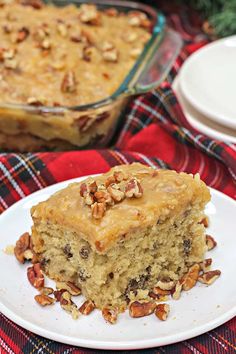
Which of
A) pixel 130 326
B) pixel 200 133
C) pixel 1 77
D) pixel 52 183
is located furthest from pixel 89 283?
pixel 1 77

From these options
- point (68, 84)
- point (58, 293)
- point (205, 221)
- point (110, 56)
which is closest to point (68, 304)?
point (58, 293)

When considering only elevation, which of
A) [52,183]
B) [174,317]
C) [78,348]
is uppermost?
[174,317]

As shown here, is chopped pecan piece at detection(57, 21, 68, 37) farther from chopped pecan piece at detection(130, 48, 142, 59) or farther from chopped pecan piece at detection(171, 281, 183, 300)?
chopped pecan piece at detection(171, 281, 183, 300)

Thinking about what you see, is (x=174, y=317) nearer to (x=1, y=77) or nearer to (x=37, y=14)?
(x=1, y=77)

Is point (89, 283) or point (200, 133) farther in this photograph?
point (200, 133)

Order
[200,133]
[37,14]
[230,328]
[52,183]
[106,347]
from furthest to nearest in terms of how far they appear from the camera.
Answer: [37,14] < [200,133] < [52,183] < [230,328] < [106,347]
